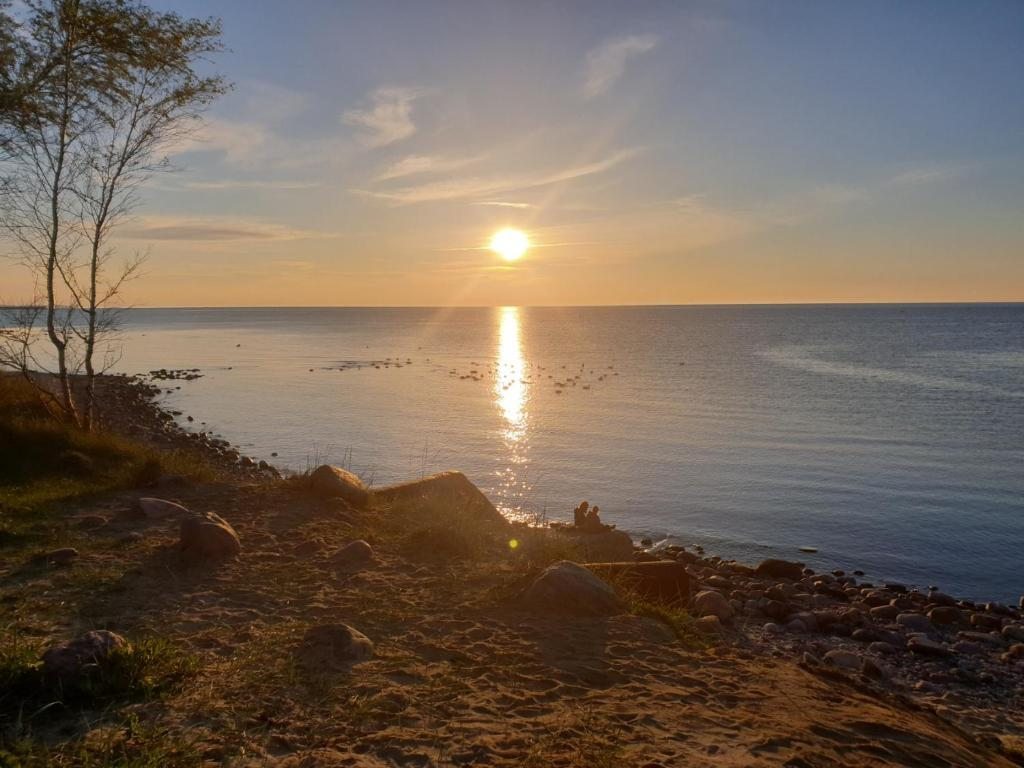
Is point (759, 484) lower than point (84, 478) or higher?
lower

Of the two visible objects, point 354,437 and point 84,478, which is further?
point 354,437

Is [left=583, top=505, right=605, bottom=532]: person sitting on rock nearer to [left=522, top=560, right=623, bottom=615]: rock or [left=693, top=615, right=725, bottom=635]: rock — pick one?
[left=693, top=615, right=725, bottom=635]: rock

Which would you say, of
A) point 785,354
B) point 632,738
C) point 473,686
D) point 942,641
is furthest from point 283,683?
point 785,354

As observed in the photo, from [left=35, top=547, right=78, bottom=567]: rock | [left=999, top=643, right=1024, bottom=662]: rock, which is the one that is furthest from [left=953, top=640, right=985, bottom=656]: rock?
[left=35, top=547, right=78, bottom=567]: rock

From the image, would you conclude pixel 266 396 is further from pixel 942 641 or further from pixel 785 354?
pixel 785 354

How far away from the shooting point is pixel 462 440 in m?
30.9

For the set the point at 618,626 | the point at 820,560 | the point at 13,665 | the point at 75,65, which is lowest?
the point at 820,560

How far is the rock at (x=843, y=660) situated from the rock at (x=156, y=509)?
34.3 feet

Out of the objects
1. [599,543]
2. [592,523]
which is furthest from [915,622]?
[592,523]

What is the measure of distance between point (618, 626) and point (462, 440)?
2308 cm

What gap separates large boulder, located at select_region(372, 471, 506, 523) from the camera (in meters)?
13.8

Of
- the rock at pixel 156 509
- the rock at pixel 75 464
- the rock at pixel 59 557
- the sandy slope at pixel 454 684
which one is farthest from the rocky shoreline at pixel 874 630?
the rock at pixel 75 464

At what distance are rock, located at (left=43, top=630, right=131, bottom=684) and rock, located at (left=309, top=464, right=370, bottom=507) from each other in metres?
7.18

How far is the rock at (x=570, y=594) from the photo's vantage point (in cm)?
841
